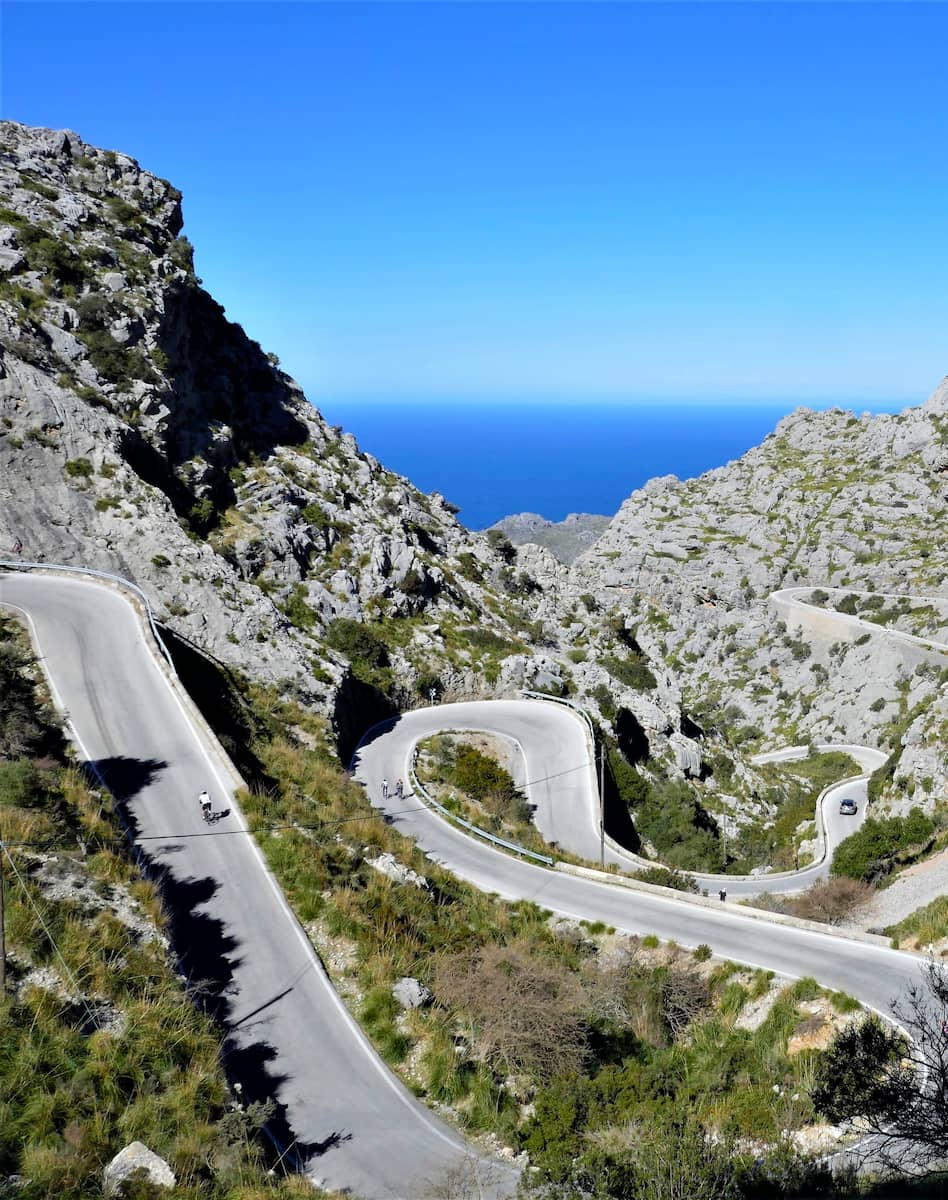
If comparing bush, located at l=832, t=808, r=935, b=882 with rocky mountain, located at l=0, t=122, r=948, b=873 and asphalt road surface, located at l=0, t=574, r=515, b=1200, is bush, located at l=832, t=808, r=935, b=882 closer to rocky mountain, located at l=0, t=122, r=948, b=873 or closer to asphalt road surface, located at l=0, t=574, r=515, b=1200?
rocky mountain, located at l=0, t=122, r=948, b=873

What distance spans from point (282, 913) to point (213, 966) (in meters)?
1.80

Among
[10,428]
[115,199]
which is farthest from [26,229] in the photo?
[10,428]

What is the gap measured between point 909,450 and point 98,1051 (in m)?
110

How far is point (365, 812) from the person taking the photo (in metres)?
21.8

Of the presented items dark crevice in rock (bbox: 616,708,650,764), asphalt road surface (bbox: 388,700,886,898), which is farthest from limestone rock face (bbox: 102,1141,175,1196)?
dark crevice in rock (bbox: 616,708,650,764)

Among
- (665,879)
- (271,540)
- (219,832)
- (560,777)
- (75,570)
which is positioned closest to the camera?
(219,832)

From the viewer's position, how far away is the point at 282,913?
49.7 ft

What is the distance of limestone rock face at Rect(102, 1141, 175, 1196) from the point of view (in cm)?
816

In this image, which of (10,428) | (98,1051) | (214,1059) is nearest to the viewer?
(98,1051)

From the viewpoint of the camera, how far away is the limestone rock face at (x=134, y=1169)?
816 cm

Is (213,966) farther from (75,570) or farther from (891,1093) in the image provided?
(75,570)

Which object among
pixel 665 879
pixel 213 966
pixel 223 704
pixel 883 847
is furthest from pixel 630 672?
pixel 213 966

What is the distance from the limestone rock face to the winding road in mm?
2588

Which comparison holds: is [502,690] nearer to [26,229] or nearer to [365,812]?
[365,812]
